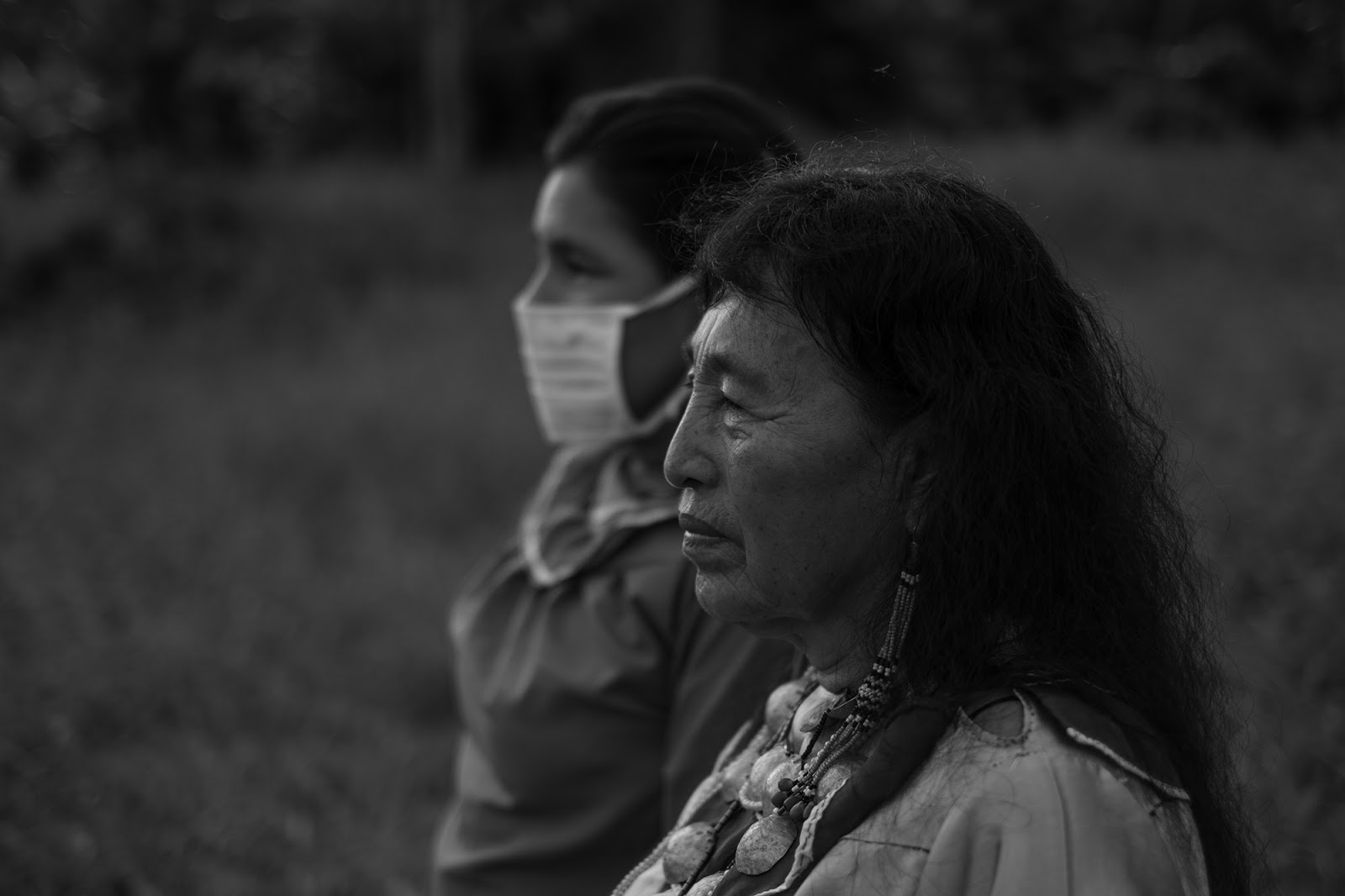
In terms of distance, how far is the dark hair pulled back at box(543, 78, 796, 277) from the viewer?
95.5 inches

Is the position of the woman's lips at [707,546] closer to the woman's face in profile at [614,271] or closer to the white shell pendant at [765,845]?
the white shell pendant at [765,845]

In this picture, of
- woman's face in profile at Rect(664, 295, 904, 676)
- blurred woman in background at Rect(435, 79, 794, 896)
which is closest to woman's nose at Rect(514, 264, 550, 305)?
blurred woman in background at Rect(435, 79, 794, 896)

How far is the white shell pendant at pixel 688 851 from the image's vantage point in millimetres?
1694

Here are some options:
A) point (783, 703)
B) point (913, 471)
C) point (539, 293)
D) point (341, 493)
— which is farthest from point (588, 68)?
point (913, 471)

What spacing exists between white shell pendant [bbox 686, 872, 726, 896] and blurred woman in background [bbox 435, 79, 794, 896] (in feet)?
1.68

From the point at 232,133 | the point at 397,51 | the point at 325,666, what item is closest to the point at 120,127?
the point at 232,133

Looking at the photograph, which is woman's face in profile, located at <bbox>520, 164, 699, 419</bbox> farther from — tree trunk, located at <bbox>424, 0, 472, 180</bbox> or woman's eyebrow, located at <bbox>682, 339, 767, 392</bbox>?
tree trunk, located at <bbox>424, 0, 472, 180</bbox>

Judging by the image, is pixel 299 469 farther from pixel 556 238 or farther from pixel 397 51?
pixel 397 51

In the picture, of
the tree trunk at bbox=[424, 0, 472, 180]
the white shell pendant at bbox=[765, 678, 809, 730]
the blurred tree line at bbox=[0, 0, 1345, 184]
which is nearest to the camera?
the white shell pendant at bbox=[765, 678, 809, 730]

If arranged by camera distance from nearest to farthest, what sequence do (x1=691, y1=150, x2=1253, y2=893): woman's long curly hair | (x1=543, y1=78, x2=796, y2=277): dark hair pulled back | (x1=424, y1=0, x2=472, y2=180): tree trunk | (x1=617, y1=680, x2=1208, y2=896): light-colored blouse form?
1. (x1=617, y1=680, x2=1208, y2=896): light-colored blouse
2. (x1=691, y1=150, x2=1253, y2=893): woman's long curly hair
3. (x1=543, y1=78, x2=796, y2=277): dark hair pulled back
4. (x1=424, y1=0, x2=472, y2=180): tree trunk

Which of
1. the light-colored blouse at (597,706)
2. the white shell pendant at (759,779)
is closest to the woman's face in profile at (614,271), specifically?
the light-colored blouse at (597,706)

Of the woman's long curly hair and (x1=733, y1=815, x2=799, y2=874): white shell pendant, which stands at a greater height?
the woman's long curly hair

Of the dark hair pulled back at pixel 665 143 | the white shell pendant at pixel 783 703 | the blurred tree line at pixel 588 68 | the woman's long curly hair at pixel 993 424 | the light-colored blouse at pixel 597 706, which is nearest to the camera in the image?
the woman's long curly hair at pixel 993 424

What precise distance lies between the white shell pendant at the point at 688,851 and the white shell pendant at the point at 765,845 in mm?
154
